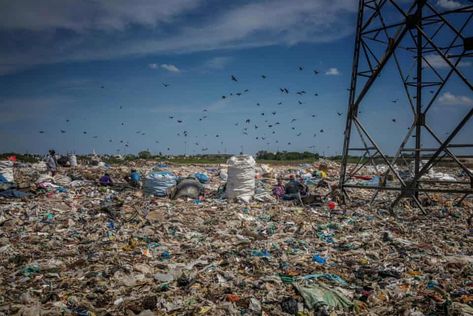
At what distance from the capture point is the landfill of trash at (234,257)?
3.31 meters

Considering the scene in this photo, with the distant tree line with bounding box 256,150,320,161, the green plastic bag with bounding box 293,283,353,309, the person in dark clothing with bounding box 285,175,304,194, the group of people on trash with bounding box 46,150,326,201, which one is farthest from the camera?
the distant tree line with bounding box 256,150,320,161

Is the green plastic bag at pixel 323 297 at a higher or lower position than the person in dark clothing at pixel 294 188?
lower

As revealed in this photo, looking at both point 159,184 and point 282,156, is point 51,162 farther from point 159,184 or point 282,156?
point 282,156

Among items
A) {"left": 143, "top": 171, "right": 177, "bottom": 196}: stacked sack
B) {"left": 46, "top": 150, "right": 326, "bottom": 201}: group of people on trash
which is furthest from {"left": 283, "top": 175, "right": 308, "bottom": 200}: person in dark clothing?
{"left": 143, "top": 171, "right": 177, "bottom": 196}: stacked sack

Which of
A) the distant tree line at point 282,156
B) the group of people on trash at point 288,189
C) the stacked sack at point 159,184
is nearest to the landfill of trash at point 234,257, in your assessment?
the group of people on trash at point 288,189

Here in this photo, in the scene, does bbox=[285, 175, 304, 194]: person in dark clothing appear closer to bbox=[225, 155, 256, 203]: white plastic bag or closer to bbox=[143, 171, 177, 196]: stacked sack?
bbox=[225, 155, 256, 203]: white plastic bag

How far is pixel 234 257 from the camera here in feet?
14.8

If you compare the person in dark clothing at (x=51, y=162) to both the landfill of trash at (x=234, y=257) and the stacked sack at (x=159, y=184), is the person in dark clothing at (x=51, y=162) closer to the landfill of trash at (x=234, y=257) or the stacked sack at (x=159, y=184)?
the landfill of trash at (x=234, y=257)

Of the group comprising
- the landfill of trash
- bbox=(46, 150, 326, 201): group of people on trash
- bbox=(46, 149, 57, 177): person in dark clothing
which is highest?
bbox=(46, 149, 57, 177): person in dark clothing

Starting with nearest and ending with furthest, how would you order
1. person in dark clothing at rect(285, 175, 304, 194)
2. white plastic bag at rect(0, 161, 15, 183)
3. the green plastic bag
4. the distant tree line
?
the green plastic bag, person in dark clothing at rect(285, 175, 304, 194), white plastic bag at rect(0, 161, 15, 183), the distant tree line

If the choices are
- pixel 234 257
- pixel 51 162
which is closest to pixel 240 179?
pixel 234 257

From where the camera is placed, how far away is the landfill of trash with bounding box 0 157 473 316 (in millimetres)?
3312

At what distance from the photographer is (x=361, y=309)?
3.24m

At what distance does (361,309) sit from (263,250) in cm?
182
